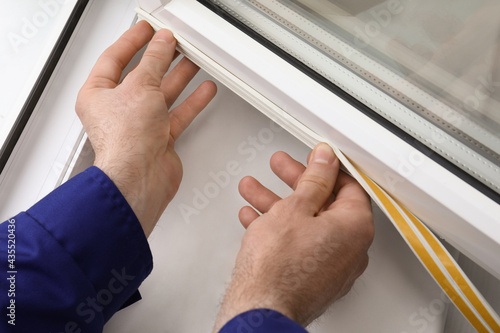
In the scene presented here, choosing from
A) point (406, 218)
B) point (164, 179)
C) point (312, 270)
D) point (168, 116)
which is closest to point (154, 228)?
point (164, 179)

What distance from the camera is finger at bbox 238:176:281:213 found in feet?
2.26

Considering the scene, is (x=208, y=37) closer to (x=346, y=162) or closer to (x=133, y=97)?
(x=133, y=97)

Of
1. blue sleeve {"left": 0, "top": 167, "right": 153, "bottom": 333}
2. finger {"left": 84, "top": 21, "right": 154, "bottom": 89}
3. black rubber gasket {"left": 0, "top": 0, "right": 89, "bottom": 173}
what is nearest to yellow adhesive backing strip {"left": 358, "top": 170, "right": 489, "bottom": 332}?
blue sleeve {"left": 0, "top": 167, "right": 153, "bottom": 333}

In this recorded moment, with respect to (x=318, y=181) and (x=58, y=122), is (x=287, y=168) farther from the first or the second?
(x=58, y=122)

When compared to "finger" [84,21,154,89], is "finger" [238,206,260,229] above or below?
below

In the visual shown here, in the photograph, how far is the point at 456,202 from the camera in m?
0.52

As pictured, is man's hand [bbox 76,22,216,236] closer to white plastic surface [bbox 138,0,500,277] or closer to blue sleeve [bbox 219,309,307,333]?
white plastic surface [bbox 138,0,500,277]

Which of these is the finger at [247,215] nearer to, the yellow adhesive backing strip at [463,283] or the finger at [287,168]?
the finger at [287,168]

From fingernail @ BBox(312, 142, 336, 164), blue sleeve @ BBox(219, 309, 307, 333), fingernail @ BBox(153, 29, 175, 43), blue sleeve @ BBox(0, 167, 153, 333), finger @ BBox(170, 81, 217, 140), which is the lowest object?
blue sleeve @ BBox(219, 309, 307, 333)

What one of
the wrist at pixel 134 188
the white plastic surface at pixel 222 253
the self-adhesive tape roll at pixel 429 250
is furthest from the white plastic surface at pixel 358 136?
the wrist at pixel 134 188

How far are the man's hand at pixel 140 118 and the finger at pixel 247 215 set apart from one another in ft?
0.41

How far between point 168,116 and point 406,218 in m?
0.41

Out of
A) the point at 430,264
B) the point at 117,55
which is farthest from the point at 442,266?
the point at 117,55

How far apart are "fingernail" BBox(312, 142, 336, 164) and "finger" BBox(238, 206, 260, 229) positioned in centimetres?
13
